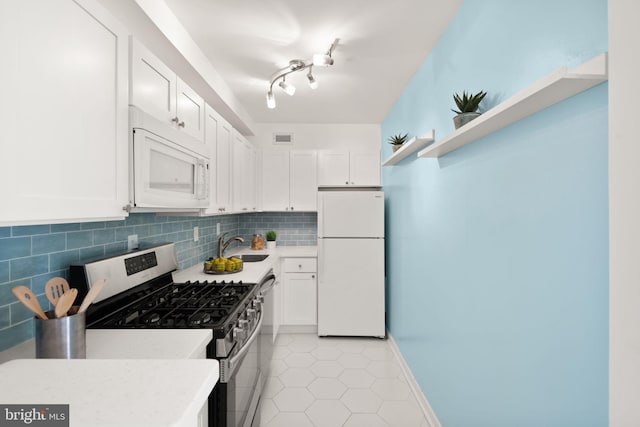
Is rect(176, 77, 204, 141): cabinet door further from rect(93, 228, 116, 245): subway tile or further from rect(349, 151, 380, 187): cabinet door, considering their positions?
rect(349, 151, 380, 187): cabinet door

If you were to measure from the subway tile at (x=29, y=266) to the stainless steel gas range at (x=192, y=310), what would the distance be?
11cm

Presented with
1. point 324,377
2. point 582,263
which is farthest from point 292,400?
point 582,263

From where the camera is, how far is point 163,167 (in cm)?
143

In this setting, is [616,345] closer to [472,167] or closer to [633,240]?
[633,240]

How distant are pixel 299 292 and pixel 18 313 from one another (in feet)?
8.46

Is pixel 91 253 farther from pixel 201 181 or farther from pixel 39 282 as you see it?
pixel 201 181

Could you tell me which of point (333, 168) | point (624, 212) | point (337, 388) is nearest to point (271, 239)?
point (333, 168)

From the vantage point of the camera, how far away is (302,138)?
4.08 m

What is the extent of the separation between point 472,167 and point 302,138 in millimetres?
2833

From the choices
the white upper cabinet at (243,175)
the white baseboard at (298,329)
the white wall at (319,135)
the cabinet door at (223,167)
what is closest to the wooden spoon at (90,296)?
the cabinet door at (223,167)

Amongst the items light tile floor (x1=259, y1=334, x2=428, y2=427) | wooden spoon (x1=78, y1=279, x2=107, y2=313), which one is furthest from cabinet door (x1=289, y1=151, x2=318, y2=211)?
wooden spoon (x1=78, y1=279, x2=107, y2=313)

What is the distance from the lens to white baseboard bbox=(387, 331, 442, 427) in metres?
2.02

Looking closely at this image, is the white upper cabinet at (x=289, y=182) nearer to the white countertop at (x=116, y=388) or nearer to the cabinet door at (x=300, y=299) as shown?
the cabinet door at (x=300, y=299)

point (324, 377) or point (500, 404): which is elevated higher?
point (500, 404)
